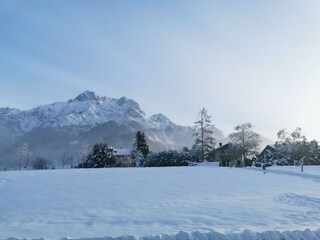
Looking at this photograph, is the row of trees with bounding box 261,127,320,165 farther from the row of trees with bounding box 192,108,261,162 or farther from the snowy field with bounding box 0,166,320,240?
the snowy field with bounding box 0,166,320,240

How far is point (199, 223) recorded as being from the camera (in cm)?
889

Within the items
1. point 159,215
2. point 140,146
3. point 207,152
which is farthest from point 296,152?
point 159,215

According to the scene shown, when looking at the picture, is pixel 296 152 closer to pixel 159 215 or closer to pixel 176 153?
pixel 176 153

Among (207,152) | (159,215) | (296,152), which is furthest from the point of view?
(207,152)

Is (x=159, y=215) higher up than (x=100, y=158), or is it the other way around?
(x=100, y=158)

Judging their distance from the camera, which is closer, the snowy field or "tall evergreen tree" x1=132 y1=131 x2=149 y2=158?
the snowy field

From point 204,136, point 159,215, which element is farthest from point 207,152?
point 159,215

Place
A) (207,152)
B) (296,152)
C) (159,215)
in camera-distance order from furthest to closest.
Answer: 1. (207,152)
2. (296,152)
3. (159,215)

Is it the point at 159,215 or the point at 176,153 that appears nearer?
the point at 159,215

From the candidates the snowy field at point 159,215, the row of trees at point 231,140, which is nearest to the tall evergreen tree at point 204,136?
the row of trees at point 231,140

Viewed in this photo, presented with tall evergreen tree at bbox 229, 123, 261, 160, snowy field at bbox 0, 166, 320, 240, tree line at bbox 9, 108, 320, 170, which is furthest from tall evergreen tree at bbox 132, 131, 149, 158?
snowy field at bbox 0, 166, 320, 240

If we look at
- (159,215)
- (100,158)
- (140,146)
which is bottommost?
(159,215)

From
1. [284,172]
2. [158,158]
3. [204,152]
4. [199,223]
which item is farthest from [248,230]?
[204,152]

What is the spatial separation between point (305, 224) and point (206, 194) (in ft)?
19.2
